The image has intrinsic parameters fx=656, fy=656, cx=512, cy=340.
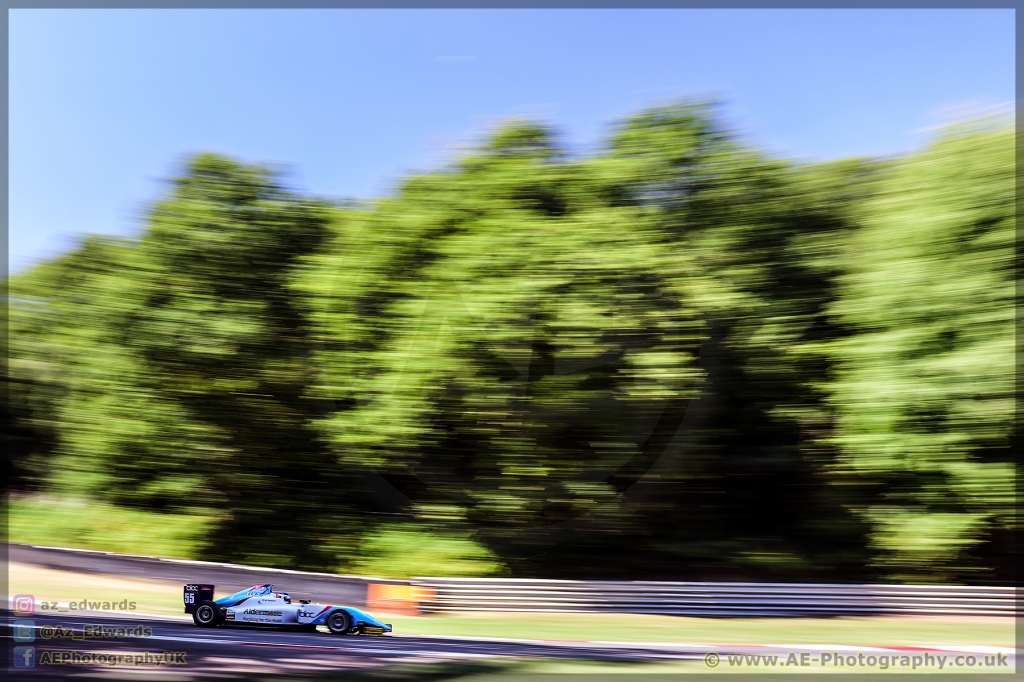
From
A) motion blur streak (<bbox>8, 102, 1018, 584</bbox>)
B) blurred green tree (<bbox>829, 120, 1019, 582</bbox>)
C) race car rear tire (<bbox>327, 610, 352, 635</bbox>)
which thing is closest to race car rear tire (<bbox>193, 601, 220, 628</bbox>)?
race car rear tire (<bbox>327, 610, 352, 635</bbox>)

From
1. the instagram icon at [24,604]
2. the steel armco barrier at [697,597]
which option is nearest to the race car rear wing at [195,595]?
the instagram icon at [24,604]

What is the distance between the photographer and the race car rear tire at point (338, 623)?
6.40 metres

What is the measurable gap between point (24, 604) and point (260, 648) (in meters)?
2.89

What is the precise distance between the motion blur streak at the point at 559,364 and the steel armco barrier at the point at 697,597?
662mm

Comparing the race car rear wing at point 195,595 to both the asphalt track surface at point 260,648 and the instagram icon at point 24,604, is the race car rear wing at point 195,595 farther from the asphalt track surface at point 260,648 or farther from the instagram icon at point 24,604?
the instagram icon at point 24,604

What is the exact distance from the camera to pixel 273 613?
6426 millimetres

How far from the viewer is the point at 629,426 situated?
8438 mm

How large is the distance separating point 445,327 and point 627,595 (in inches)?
156

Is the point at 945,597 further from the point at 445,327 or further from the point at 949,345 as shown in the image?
the point at 445,327

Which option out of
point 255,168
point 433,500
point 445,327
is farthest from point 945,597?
point 255,168

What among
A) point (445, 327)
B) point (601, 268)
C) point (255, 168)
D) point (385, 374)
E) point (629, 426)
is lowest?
point (629, 426)

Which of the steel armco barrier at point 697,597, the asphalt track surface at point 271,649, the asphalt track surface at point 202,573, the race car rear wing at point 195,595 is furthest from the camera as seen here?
the steel armco barrier at point 697,597

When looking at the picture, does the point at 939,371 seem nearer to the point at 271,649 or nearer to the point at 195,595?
the point at 271,649

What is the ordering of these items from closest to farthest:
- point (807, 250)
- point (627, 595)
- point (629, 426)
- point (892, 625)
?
point (892, 625), point (627, 595), point (629, 426), point (807, 250)
